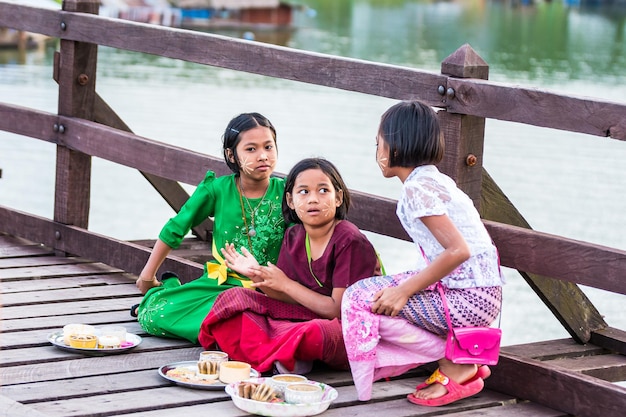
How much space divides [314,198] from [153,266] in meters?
0.81

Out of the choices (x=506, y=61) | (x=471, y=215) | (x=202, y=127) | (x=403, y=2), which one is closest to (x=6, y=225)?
(x=471, y=215)

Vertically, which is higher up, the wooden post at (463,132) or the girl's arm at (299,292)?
the wooden post at (463,132)

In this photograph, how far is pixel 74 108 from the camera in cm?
508

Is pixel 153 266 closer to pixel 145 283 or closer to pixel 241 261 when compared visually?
pixel 145 283

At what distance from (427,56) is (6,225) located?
94.0 ft

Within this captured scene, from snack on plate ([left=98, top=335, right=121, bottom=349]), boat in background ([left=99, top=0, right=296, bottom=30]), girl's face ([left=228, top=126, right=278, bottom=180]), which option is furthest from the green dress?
boat in background ([left=99, top=0, right=296, bottom=30])

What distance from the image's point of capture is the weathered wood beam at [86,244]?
466 centimetres

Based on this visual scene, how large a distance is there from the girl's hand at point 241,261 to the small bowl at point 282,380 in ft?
1.32

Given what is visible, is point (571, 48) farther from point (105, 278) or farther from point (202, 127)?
point (105, 278)

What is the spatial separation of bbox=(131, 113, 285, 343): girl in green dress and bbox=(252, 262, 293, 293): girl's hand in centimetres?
34

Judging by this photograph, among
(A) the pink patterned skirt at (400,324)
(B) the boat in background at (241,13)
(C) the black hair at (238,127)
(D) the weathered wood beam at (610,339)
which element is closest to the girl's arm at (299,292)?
(A) the pink patterned skirt at (400,324)

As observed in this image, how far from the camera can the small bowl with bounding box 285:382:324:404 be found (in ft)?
10.6

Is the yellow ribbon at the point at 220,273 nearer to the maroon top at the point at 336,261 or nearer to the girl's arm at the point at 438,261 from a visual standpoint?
the maroon top at the point at 336,261

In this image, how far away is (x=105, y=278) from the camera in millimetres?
4797
